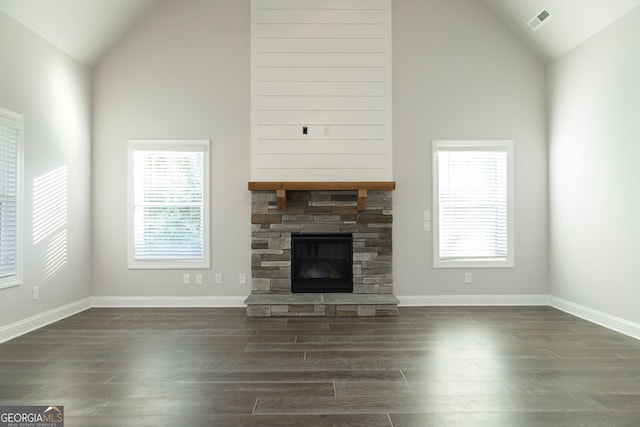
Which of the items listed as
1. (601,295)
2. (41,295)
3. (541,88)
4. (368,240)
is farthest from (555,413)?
(41,295)

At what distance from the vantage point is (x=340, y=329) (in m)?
4.07

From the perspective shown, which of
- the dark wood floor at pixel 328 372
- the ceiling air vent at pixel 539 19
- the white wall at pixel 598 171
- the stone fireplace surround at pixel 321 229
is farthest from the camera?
the stone fireplace surround at pixel 321 229

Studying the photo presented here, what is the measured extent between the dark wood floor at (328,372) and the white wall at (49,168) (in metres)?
0.48

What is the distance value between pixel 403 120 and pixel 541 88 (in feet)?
6.16

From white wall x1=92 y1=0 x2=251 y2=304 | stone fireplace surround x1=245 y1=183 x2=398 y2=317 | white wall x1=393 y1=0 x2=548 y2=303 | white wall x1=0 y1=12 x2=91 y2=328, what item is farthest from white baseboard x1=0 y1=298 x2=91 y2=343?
white wall x1=393 y1=0 x2=548 y2=303

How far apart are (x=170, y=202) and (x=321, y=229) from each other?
1998 millimetres

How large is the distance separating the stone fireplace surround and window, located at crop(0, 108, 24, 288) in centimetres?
244

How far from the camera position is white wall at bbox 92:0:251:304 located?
5.13 meters

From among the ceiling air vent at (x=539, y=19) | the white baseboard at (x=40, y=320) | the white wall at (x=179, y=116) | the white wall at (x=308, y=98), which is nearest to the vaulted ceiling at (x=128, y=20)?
the ceiling air vent at (x=539, y=19)

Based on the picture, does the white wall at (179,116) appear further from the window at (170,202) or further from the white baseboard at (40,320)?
the white baseboard at (40,320)

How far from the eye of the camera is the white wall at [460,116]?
5180 mm

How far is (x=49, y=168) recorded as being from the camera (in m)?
4.41

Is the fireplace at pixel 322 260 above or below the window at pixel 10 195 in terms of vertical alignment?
below

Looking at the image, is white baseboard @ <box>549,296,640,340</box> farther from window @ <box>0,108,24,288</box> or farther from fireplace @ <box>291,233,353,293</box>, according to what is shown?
window @ <box>0,108,24,288</box>
